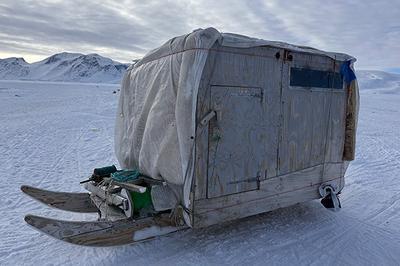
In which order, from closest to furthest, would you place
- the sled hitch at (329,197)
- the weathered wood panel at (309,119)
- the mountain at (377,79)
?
the weathered wood panel at (309,119) < the sled hitch at (329,197) < the mountain at (377,79)

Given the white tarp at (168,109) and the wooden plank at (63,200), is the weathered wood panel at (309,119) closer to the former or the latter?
the white tarp at (168,109)

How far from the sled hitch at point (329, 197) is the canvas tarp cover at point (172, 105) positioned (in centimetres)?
182

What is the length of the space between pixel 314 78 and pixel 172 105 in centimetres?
203

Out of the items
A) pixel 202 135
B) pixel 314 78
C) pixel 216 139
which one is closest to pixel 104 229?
pixel 202 135

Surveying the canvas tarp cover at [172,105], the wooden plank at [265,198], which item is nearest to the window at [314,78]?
the canvas tarp cover at [172,105]

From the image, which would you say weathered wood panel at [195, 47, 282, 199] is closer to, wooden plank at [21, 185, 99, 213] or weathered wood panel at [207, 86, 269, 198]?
weathered wood panel at [207, 86, 269, 198]

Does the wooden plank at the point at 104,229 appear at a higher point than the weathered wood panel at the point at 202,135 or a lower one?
lower

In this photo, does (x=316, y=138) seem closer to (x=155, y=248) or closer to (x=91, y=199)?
(x=155, y=248)

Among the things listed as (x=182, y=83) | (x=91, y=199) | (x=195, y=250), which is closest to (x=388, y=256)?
(x=195, y=250)

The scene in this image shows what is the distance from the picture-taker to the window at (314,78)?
4735mm

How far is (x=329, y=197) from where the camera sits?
5.30m

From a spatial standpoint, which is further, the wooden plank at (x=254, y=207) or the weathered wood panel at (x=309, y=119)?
the weathered wood panel at (x=309, y=119)

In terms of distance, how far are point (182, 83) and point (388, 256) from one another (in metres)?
2.99

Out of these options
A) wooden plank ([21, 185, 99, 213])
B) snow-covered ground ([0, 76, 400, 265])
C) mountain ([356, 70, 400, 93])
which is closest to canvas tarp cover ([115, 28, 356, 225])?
snow-covered ground ([0, 76, 400, 265])
